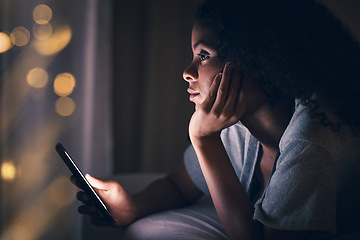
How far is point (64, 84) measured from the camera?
1.48 metres

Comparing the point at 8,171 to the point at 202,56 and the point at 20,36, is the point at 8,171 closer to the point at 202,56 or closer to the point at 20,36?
the point at 20,36

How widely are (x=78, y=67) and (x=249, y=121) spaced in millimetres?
975

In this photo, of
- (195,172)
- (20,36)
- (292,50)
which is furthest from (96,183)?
(20,36)

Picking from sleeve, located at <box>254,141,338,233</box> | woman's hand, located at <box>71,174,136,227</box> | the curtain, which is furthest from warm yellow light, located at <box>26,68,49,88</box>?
sleeve, located at <box>254,141,338,233</box>

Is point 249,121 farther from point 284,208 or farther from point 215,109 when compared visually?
point 284,208

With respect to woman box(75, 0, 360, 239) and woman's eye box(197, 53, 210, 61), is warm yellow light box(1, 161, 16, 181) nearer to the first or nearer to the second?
woman box(75, 0, 360, 239)

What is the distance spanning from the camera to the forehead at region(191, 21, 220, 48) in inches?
33.2

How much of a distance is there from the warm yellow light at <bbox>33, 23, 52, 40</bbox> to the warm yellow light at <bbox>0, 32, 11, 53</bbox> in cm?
11

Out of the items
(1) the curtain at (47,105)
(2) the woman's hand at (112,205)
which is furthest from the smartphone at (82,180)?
(1) the curtain at (47,105)

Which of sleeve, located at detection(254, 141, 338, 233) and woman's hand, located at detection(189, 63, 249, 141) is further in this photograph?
woman's hand, located at detection(189, 63, 249, 141)

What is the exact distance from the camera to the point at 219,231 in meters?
0.80

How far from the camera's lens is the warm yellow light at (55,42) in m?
1.40

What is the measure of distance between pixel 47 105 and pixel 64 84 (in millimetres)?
128

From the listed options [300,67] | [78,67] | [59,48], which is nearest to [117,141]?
[78,67]
